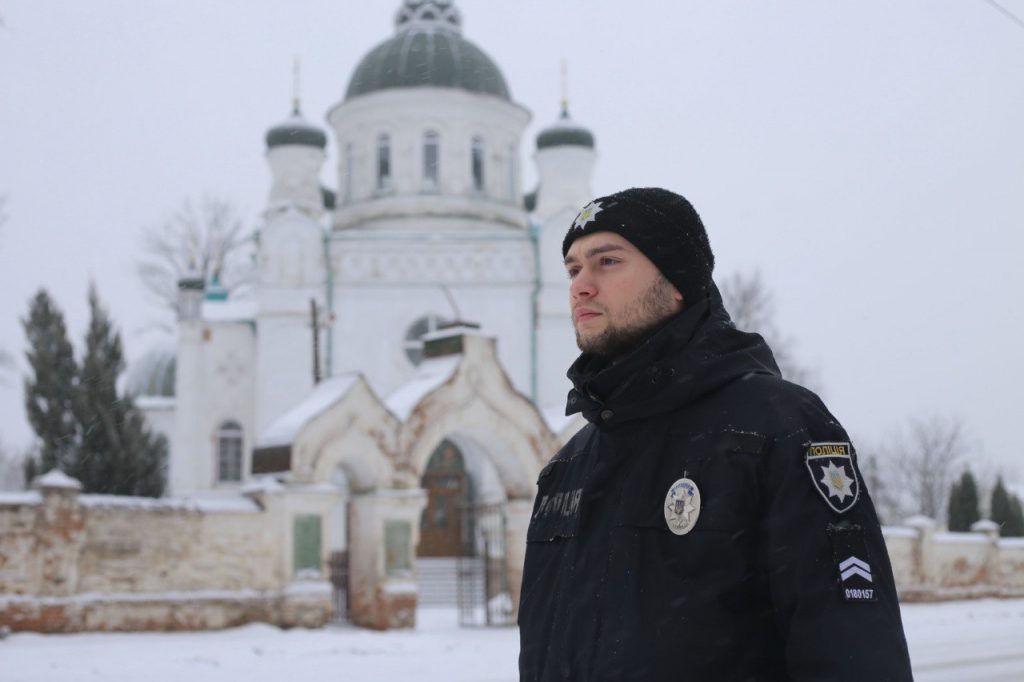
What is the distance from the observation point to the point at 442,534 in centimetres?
2888

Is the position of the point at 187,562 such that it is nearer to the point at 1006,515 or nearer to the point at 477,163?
the point at 477,163

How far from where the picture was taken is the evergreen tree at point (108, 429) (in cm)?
2661

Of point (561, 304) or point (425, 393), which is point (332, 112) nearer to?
point (561, 304)

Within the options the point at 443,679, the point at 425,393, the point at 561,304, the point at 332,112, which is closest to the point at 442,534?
the point at 561,304

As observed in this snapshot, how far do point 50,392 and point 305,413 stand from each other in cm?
1173

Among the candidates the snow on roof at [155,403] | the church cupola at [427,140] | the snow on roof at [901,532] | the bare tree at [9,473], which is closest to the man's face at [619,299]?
the snow on roof at [901,532]

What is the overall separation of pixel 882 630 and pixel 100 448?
26828 millimetres

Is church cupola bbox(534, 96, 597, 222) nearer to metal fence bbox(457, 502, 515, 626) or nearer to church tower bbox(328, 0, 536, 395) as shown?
church tower bbox(328, 0, 536, 395)

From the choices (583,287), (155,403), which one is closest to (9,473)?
(155,403)

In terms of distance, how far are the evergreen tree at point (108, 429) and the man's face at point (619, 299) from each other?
25711 millimetres

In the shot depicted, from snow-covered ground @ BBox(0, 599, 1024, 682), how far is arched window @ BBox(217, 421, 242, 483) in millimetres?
14682

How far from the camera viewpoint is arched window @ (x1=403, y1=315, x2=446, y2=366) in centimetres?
3109

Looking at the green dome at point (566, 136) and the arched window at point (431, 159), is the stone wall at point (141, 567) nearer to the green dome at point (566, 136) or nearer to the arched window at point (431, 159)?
the arched window at point (431, 159)

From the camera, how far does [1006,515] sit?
105 feet
